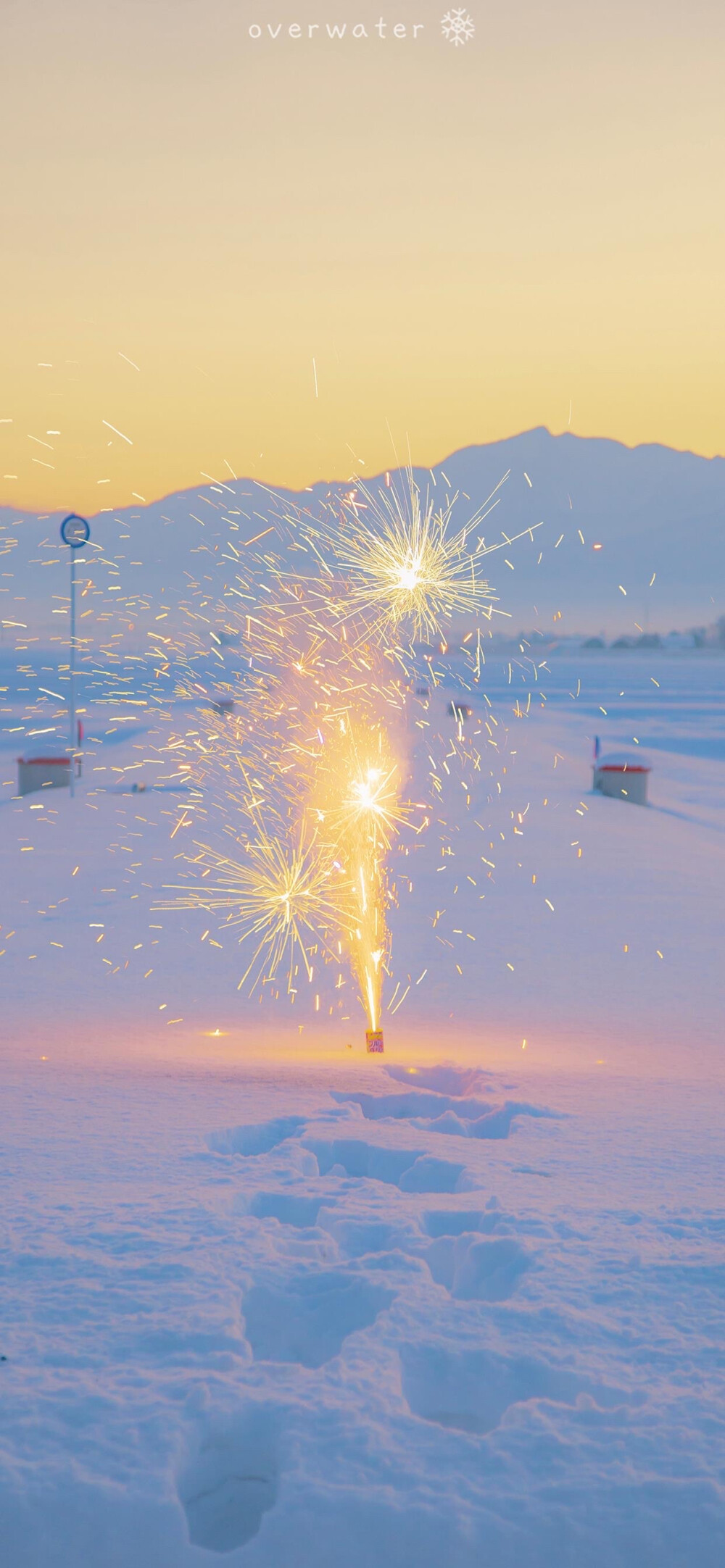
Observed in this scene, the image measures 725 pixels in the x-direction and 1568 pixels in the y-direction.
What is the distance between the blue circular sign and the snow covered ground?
10.5 meters

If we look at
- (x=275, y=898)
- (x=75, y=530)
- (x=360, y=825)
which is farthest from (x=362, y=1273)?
(x=75, y=530)

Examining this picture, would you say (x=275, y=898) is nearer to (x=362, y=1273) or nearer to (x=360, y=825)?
(x=360, y=825)

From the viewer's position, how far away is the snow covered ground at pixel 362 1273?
261 centimetres

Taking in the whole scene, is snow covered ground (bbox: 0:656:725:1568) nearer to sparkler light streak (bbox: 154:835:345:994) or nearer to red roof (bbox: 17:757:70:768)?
sparkler light streak (bbox: 154:835:345:994)

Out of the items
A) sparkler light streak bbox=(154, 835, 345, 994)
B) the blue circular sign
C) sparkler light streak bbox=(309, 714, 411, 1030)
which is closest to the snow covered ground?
sparkler light streak bbox=(309, 714, 411, 1030)

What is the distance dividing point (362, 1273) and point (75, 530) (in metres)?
15.6

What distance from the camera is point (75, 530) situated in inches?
695

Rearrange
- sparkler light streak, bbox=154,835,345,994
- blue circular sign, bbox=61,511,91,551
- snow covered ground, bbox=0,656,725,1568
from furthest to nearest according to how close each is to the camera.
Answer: blue circular sign, bbox=61,511,91,551 → sparkler light streak, bbox=154,835,345,994 → snow covered ground, bbox=0,656,725,1568

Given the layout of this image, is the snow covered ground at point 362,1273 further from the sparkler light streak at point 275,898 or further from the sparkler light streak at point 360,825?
the sparkler light streak at point 275,898

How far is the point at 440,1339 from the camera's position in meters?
3.18

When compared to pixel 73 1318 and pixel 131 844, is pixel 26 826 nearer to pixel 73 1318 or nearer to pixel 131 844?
pixel 131 844

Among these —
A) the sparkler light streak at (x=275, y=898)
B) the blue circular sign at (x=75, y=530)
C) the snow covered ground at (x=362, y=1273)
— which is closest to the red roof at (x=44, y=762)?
the blue circular sign at (x=75, y=530)

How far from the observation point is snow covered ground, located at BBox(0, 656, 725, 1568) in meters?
2.61

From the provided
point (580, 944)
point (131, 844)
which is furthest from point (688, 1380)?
point (131, 844)
